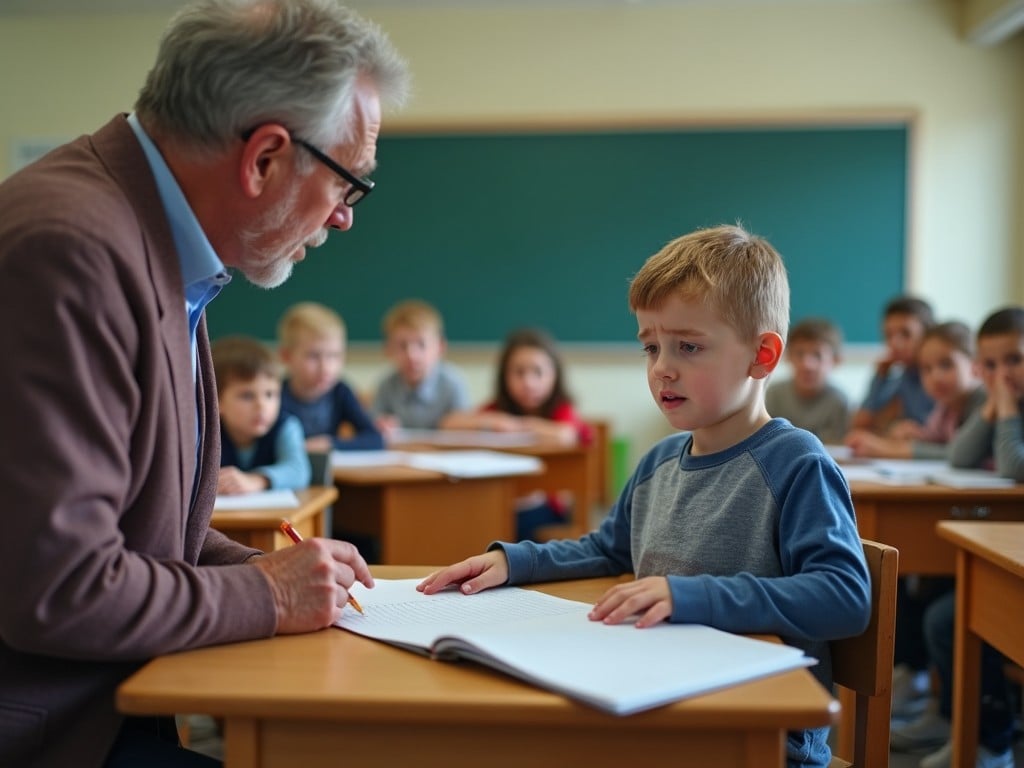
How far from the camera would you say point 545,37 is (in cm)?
635

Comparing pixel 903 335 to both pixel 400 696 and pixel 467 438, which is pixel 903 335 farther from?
pixel 400 696

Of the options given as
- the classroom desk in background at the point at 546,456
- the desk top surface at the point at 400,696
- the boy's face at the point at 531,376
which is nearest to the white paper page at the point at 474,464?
the classroom desk in background at the point at 546,456

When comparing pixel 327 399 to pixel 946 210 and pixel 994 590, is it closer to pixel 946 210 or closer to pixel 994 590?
pixel 994 590

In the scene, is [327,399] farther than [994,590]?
Yes

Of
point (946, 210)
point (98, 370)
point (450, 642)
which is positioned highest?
point (946, 210)

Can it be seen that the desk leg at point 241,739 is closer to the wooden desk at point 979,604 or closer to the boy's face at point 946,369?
the wooden desk at point 979,604

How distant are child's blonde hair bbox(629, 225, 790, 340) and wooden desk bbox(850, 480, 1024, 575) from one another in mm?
1359

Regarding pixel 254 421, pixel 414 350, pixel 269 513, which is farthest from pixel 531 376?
pixel 269 513

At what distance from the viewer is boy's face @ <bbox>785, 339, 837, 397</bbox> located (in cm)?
432

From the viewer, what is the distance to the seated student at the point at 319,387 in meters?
3.94

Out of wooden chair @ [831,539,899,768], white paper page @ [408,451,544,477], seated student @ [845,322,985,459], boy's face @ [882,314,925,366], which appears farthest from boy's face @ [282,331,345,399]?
wooden chair @ [831,539,899,768]

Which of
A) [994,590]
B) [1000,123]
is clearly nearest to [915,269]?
[1000,123]

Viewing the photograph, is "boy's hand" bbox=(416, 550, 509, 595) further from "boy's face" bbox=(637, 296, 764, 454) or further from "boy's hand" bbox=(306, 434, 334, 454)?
"boy's hand" bbox=(306, 434, 334, 454)

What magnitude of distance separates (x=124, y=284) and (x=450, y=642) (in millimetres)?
507
